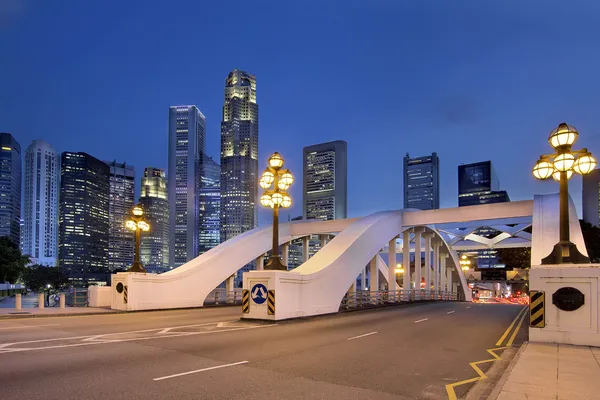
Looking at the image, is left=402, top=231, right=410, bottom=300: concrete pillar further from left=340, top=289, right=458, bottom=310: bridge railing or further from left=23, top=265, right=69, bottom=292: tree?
left=23, top=265, right=69, bottom=292: tree

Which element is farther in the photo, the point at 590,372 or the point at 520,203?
the point at 520,203

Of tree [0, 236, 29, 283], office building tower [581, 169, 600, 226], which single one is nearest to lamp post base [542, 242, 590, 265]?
tree [0, 236, 29, 283]

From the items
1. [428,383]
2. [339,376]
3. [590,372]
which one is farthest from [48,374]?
[590,372]

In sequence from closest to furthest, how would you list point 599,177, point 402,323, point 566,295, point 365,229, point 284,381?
point 284,381, point 566,295, point 402,323, point 365,229, point 599,177

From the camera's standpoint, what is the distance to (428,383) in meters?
7.93

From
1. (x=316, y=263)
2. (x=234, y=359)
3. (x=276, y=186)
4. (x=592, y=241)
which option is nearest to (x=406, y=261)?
(x=316, y=263)

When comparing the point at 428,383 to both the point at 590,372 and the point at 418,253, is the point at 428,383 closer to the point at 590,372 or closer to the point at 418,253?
the point at 590,372

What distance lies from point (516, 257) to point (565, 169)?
72.8 m

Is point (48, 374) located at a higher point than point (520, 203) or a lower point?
lower

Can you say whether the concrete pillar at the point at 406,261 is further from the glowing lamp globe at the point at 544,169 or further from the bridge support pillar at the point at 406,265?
the glowing lamp globe at the point at 544,169

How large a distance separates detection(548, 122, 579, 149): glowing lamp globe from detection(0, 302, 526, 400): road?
585 cm

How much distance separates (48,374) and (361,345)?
23.8 feet

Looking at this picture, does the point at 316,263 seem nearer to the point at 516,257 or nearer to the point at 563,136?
the point at 563,136

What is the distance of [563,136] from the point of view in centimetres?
1316
